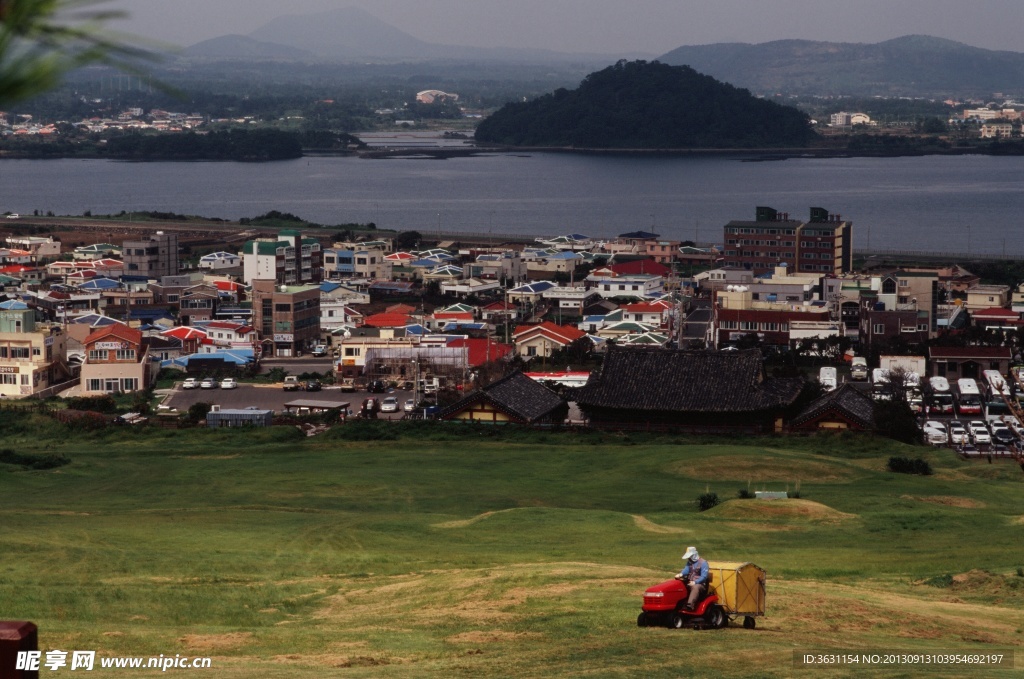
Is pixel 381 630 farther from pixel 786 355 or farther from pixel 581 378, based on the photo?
pixel 786 355

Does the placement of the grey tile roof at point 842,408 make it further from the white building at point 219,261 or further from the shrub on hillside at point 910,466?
the white building at point 219,261

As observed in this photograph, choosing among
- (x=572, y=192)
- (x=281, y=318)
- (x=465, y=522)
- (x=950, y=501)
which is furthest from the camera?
(x=572, y=192)

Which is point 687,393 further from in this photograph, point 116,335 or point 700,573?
point 700,573

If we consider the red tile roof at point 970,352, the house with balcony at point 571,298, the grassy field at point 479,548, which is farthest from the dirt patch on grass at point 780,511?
the house with balcony at point 571,298

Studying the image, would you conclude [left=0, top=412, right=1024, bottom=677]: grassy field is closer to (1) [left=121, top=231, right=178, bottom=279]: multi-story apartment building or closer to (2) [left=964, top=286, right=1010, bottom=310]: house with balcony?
(2) [left=964, top=286, right=1010, bottom=310]: house with balcony

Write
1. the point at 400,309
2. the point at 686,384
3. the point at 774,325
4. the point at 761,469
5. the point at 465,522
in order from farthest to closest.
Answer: the point at 400,309, the point at 774,325, the point at 686,384, the point at 761,469, the point at 465,522

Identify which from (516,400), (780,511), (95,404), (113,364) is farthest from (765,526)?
(113,364)

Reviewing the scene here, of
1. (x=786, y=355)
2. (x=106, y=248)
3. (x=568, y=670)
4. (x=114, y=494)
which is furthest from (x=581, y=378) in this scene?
(x=106, y=248)
